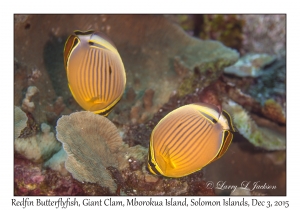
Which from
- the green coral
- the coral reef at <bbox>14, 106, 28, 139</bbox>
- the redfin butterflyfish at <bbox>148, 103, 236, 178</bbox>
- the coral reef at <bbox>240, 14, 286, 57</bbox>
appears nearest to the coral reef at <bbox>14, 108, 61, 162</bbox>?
the coral reef at <bbox>14, 106, 28, 139</bbox>

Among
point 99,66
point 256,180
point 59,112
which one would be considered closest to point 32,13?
point 59,112

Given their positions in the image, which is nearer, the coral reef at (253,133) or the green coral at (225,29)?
the coral reef at (253,133)

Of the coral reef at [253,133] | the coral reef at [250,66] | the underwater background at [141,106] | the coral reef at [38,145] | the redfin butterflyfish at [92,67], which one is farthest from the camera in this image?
the coral reef at [250,66]

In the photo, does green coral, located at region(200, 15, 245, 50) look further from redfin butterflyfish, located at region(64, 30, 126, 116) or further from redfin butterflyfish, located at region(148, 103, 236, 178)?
redfin butterflyfish, located at region(148, 103, 236, 178)

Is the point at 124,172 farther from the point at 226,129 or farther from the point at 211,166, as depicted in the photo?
the point at 211,166

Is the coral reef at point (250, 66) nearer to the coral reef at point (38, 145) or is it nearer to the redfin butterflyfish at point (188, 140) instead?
the redfin butterflyfish at point (188, 140)

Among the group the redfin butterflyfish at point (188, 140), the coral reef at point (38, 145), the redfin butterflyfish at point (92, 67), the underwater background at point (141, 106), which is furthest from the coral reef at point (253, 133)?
the coral reef at point (38, 145)

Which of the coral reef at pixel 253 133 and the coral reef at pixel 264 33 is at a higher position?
the coral reef at pixel 264 33
